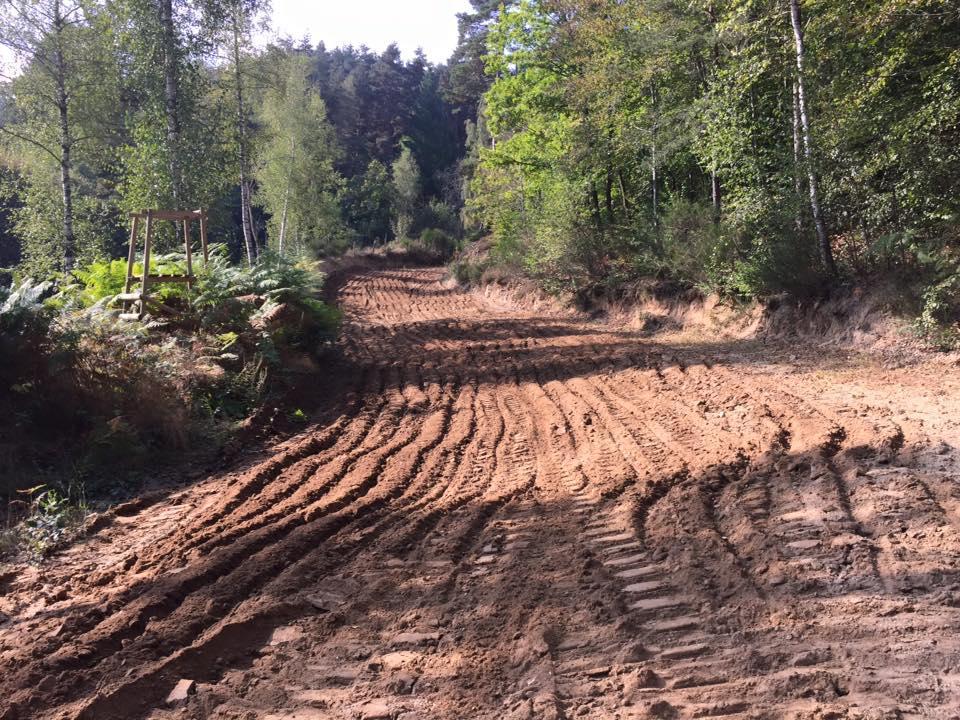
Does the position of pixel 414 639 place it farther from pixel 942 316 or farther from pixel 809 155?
pixel 809 155

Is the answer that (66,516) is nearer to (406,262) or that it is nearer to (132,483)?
(132,483)

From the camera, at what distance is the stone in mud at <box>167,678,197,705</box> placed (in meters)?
2.88

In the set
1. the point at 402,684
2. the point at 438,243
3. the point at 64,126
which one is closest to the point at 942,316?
the point at 402,684

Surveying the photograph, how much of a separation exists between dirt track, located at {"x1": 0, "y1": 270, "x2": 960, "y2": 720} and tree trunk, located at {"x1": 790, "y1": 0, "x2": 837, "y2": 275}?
4.17 m

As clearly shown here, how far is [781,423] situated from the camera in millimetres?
6539

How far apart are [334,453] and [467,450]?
1334mm

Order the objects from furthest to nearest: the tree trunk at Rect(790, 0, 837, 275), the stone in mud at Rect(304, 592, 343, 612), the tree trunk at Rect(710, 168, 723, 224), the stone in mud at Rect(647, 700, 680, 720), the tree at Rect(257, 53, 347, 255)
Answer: the tree at Rect(257, 53, 347, 255), the tree trunk at Rect(710, 168, 723, 224), the tree trunk at Rect(790, 0, 837, 275), the stone in mud at Rect(304, 592, 343, 612), the stone in mud at Rect(647, 700, 680, 720)

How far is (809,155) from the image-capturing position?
36.0 ft

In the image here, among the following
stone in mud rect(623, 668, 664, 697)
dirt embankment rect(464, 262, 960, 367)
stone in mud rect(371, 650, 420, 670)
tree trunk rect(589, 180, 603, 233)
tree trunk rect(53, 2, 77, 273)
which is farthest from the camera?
tree trunk rect(589, 180, 603, 233)

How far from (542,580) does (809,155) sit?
9763 mm

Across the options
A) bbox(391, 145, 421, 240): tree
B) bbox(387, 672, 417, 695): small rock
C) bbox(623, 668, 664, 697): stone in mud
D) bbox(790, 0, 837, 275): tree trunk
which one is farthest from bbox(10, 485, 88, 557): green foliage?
bbox(391, 145, 421, 240): tree

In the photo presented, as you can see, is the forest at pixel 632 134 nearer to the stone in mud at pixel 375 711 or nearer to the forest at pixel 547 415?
the forest at pixel 547 415

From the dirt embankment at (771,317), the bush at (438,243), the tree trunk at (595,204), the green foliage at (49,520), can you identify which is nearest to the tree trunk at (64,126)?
the dirt embankment at (771,317)

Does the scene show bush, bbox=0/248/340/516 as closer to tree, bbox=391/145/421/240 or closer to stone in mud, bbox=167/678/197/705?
stone in mud, bbox=167/678/197/705
